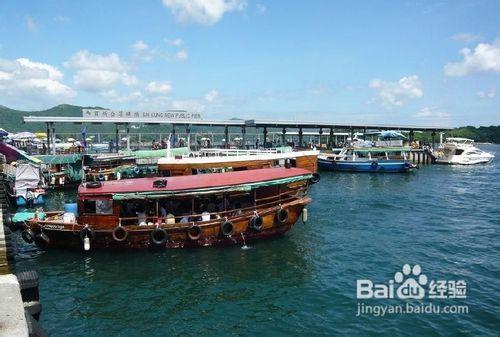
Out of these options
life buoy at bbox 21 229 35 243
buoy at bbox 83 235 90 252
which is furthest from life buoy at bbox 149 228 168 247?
life buoy at bbox 21 229 35 243

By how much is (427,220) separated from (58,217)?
2073cm

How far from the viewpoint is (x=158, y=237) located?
57.3ft

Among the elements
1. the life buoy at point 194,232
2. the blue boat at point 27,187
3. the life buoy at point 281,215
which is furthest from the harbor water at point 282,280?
the blue boat at point 27,187

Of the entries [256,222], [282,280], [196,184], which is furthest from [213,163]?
[282,280]

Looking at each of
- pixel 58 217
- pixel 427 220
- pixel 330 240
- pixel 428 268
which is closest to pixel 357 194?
pixel 427 220

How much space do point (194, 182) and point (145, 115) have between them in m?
33.0

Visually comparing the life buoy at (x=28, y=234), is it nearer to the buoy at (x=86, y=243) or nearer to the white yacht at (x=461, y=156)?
the buoy at (x=86, y=243)

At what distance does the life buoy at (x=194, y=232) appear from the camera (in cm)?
1770

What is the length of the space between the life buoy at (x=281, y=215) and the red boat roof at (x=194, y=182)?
5.17 ft

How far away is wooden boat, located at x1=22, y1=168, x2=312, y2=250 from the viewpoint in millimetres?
17297

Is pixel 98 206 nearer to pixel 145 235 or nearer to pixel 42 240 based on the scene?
pixel 145 235

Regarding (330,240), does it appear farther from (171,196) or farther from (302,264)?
(171,196)

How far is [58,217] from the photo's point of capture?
61.8 feet

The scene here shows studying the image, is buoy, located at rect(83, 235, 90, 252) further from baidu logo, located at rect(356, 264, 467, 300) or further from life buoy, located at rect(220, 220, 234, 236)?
baidu logo, located at rect(356, 264, 467, 300)
